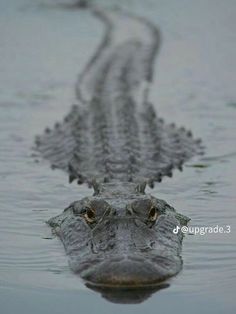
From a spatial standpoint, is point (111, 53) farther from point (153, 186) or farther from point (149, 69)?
point (153, 186)

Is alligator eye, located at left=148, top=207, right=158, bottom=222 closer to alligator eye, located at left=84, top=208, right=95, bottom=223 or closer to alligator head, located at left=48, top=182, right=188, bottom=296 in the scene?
alligator head, located at left=48, top=182, right=188, bottom=296

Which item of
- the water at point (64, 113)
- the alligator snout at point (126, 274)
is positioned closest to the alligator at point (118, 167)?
the alligator snout at point (126, 274)

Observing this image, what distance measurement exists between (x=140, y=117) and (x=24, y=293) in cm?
660

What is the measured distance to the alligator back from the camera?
11.0 metres

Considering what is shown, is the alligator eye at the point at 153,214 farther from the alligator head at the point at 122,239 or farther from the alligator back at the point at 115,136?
the alligator back at the point at 115,136

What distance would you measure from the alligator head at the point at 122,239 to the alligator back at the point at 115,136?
151cm

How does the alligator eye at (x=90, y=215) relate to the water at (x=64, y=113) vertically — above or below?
above

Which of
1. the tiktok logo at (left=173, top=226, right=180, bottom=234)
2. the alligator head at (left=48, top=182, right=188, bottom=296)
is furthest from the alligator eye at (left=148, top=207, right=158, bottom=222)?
the tiktok logo at (left=173, top=226, right=180, bottom=234)

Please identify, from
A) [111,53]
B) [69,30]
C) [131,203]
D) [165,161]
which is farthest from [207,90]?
[131,203]

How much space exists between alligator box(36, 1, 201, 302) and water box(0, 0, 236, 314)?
0.57ft

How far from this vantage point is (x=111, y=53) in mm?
20344

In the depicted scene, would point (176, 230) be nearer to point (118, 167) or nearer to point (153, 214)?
point (153, 214)

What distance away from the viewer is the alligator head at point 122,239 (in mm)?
7086

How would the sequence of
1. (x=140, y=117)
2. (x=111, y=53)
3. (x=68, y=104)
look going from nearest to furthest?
(x=140, y=117) < (x=68, y=104) < (x=111, y=53)
